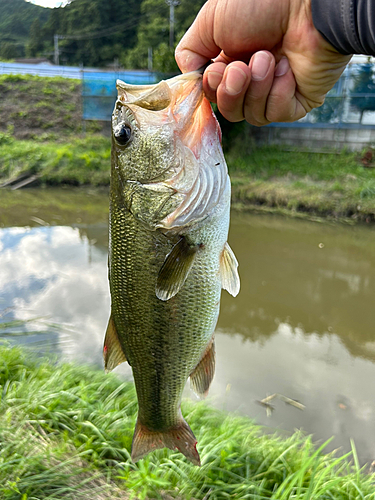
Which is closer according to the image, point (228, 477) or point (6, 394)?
point (228, 477)

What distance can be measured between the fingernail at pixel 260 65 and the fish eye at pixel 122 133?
585mm

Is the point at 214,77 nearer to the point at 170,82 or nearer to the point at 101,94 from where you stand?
the point at 170,82

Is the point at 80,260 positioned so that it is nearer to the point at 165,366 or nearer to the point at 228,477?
the point at 228,477

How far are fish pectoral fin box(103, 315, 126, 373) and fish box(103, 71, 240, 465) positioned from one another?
77 mm

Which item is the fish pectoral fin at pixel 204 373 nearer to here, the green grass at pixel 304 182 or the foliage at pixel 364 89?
the green grass at pixel 304 182

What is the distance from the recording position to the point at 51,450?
2383 millimetres

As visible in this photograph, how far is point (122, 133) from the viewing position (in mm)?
1351

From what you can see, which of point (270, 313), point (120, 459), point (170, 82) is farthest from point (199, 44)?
point (270, 313)

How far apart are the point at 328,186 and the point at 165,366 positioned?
29.6 feet

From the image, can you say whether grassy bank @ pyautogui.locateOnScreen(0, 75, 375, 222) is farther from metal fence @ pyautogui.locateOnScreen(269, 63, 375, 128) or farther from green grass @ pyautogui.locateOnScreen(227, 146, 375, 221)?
metal fence @ pyautogui.locateOnScreen(269, 63, 375, 128)

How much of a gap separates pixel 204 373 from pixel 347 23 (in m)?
1.40

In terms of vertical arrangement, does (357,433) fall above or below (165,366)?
below

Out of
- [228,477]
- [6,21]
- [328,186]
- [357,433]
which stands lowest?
[357,433]

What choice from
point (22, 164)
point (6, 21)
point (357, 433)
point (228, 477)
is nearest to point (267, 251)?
point (357, 433)
